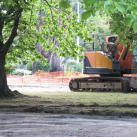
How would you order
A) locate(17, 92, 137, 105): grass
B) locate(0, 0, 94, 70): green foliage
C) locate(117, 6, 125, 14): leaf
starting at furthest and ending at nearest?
1. locate(0, 0, 94, 70): green foliage
2. locate(17, 92, 137, 105): grass
3. locate(117, 6, 125, 14): leaf

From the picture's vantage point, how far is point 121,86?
19.4 m

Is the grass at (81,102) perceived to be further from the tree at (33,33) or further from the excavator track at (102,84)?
the excavator track at (102,84)

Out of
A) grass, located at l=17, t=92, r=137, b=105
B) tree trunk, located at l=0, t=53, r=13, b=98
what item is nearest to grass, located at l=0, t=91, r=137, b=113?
grass, located at l=17, t=92, r=137, b=105

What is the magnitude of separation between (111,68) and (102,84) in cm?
118

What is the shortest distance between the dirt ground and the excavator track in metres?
9.74

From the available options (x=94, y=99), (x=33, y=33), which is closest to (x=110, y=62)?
(x=94, y=99)

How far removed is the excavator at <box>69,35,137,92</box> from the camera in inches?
761

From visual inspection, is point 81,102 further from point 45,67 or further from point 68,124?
point 45,67

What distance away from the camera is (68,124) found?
7.46 meters

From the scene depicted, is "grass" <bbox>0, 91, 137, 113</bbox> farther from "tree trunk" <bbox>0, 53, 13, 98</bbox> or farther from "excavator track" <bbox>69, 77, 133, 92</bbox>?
"excavator track" <bbox>69, 77, 133, 92</bbox>

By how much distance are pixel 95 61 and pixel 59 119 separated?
11696mm

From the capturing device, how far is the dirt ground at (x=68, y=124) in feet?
20.5

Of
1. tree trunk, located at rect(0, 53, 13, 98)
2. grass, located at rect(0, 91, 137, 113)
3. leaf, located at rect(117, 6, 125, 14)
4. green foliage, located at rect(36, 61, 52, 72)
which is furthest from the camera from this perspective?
green foliage, located at rect(36, 61, 52, 72)

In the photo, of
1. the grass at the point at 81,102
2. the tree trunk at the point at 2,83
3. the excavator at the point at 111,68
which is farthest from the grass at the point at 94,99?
the excavator at the point at 111,68
